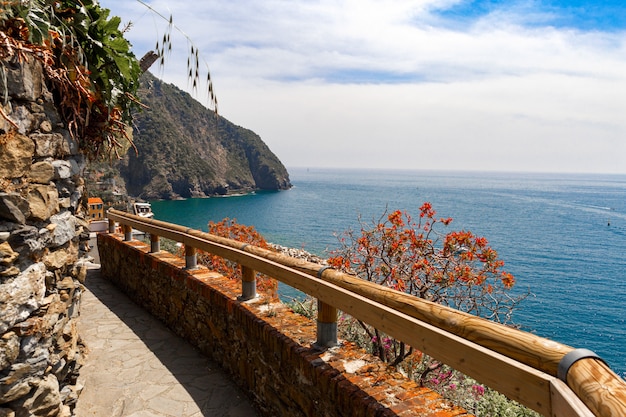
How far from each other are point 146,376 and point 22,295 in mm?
2007

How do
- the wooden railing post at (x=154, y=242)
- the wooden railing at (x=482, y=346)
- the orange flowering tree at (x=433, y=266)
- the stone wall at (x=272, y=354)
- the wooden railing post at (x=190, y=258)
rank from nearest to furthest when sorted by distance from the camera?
the wooden railing at (x=482, y=346)
the stone wall at (x=272, y=354)
the wooden railing post at (x=190, y=258)
the orange flowering tree at (x=433, y=266)
the wooden railing post at (x=154, y=242)

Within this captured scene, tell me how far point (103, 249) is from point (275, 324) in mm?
5639

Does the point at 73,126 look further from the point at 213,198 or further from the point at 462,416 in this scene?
the point at 213,198

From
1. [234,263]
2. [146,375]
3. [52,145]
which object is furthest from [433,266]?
[234,263]

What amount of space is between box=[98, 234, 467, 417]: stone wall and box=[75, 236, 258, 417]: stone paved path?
156mm

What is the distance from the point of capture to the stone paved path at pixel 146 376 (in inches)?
146

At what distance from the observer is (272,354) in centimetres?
336

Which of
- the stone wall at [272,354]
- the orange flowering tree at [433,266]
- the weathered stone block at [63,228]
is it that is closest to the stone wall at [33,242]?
the weathered stone block at [63,228]

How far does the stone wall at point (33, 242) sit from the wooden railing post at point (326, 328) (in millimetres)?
1959

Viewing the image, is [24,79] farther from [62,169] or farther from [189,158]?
[189,158]

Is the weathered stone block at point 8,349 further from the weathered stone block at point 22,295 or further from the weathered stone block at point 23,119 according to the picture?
the weathered stone block at point 23,119

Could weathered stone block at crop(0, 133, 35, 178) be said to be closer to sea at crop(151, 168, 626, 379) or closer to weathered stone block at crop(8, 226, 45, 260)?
weathered stone block at crop(8, 226, 45, 260)

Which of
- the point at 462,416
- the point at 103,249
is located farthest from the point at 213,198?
the point at 462,416

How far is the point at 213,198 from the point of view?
4048 inches
